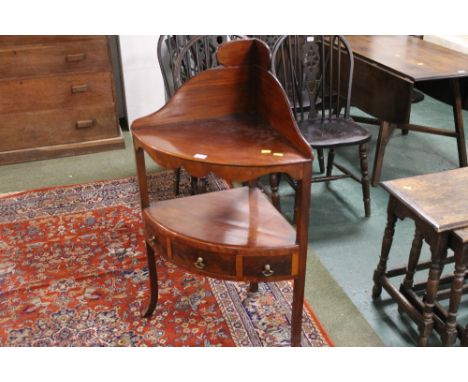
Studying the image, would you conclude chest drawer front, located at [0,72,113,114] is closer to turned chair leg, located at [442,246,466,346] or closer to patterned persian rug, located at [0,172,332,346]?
patterned persian rug, located at [0,172,332,346]

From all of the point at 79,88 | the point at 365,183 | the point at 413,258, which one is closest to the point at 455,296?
the point at 413,258

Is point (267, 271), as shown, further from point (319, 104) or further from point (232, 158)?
point (319, 104)

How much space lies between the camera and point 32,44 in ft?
10.8

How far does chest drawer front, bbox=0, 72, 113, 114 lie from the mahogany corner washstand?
1.81 metres

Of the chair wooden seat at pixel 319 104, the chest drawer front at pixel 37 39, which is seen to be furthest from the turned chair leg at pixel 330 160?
the chest drawer front at pixel 37 39

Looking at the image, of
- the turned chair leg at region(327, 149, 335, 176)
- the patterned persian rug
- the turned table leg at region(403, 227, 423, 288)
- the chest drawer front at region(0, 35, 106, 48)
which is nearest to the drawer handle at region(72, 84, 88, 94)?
the chest drawer front at region(0, 35, 106, 48)

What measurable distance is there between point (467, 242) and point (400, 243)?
898 millimetres

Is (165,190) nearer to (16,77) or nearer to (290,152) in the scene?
(16,77)

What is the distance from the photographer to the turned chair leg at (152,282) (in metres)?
2.04

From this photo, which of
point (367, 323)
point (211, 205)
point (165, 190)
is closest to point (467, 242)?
point (367, 323)

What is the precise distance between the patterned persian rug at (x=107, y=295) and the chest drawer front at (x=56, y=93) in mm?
770

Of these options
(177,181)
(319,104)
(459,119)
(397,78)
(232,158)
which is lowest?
(177,181)

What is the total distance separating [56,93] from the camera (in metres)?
3.47

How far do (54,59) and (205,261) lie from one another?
215 centimetres
